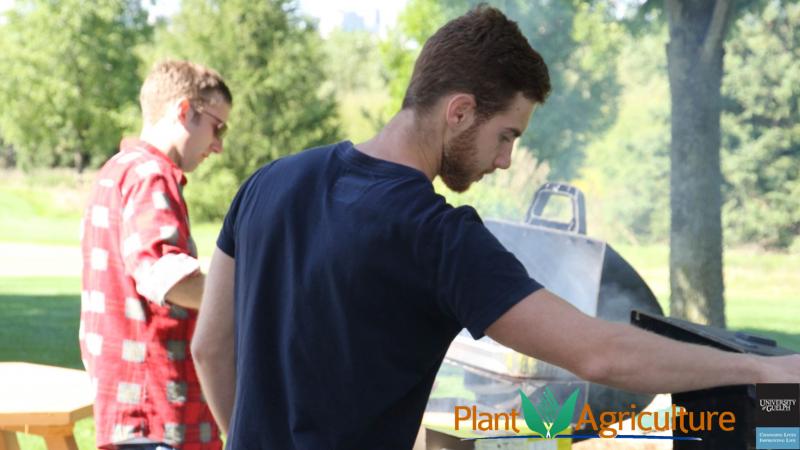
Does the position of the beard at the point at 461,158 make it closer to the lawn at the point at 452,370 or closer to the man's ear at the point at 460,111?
the man's ear at the point at 460,111

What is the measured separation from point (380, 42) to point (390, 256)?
21.7 metres

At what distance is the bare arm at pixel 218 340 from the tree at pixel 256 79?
71.0 ft

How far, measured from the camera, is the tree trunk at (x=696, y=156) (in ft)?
19.7

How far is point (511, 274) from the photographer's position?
127cm

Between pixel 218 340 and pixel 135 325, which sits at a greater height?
pixel 135 325

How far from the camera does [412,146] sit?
4.58ft

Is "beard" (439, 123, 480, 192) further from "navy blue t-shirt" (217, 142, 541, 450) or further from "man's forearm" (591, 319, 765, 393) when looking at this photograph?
"man's forearm" (591, 319, 765, 393)

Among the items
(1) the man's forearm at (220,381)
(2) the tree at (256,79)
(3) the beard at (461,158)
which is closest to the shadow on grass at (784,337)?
(1) the man's forearm at (220,381)

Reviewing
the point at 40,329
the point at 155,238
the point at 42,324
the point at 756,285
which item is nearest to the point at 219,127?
the point at 155,238

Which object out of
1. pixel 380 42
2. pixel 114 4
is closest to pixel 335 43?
pixel 114 4

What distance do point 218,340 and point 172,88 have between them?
1.07m

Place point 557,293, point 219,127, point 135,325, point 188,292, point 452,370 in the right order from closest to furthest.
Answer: point 188,292, point 135,325, point 219,127, point 557,293, point 452,370

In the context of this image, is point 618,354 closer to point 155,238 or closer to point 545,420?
point 545,420

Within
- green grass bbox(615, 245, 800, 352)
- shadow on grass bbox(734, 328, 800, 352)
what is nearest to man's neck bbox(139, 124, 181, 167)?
shadow on grass bbox(734, 328, 800, 352)
